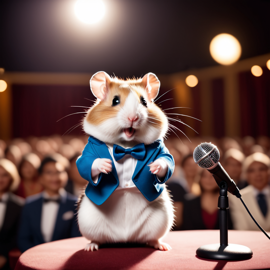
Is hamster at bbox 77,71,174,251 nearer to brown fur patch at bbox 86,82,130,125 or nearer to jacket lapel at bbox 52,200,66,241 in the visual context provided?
brown fur patch at bbox 86,82,130,125

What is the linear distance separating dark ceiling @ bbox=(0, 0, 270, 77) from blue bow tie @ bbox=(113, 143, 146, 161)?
20.6ft

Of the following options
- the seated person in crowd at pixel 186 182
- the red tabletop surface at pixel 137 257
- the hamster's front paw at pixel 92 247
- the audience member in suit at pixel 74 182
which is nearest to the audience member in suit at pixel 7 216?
the audience member in suit at pixel 74 182

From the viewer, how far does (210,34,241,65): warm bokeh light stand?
7.20 m

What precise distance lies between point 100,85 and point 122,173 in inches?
12.2

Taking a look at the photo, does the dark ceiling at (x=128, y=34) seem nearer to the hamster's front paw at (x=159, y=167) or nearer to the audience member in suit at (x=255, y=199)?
the audience member in suit at (x=255, y=199)

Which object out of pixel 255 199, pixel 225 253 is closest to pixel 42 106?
pixel 255 199

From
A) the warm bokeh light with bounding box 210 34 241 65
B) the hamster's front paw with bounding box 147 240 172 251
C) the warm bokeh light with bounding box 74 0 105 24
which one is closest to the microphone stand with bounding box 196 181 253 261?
the hamster's front paw with bounding box 147 240 172 251

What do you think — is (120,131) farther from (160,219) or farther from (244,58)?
(244,58)

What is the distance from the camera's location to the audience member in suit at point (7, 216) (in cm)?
245

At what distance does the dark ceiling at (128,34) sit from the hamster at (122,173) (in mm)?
6224

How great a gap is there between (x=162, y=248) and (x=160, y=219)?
0.10 metres

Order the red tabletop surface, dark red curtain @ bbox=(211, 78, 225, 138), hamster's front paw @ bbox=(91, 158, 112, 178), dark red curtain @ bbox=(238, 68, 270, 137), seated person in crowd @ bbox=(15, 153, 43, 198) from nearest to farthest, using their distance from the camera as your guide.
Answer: the red tabletop surface → hamster's front paw @ bbox=(91, 158, 112, 178) → seated person in crowd @ bbox=(15, 153, 43, 198) → dark red curtain @ bbox=(238, 68, 270, 137) → dark red curtain @ bbox=(211, 78, 225, 138)

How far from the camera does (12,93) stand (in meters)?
10.8

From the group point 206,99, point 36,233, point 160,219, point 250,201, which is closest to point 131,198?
point 160,219
